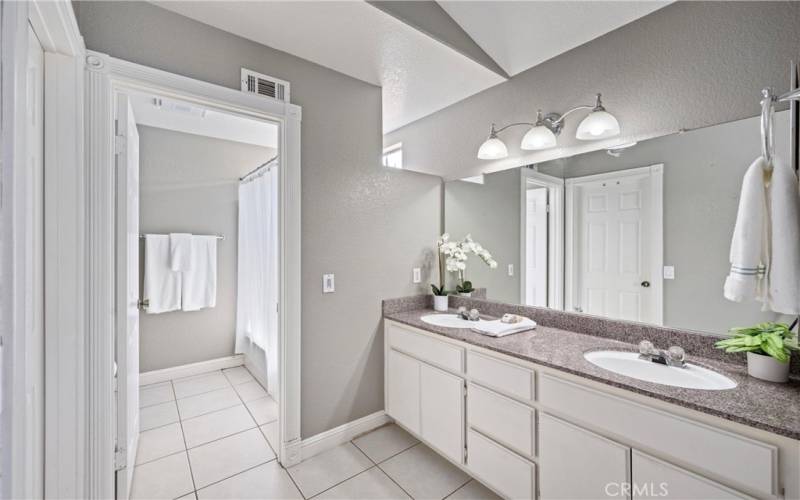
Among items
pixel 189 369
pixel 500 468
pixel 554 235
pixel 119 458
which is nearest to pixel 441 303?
pixel 554 235

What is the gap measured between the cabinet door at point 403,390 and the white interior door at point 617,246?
1074 millimetres

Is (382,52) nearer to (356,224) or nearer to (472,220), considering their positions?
(356,224)

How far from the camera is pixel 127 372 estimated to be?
5.41 ft

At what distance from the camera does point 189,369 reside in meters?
3.29

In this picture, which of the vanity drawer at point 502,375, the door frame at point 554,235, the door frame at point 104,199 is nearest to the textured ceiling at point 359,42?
the door frame at point 104,199

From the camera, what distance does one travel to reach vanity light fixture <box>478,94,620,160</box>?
68.6 inches

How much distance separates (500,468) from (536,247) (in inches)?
50.6

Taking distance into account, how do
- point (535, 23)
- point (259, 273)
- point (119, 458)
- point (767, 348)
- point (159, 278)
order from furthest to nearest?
point (159, 278) → point (259, 273) → point (535, 23) → point (119, 458) → point (767, 348)

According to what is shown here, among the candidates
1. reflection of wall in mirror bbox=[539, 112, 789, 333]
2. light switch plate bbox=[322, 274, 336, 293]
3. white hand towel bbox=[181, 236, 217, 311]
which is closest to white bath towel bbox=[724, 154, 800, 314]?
reflection of wall in mirror bbox=[539, 112, 789, 333]

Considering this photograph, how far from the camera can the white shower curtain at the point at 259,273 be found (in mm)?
2715

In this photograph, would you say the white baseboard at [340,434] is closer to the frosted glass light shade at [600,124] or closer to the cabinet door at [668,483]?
the cabinet door at [668,483]

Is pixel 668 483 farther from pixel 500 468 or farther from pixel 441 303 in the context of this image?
pixel 441 303

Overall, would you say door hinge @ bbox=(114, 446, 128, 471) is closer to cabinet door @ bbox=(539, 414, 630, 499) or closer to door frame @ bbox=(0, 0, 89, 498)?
door frame @ bbox=(0, 0, 89, 498)

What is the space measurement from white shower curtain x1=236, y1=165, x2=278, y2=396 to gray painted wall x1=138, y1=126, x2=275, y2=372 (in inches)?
6.4
